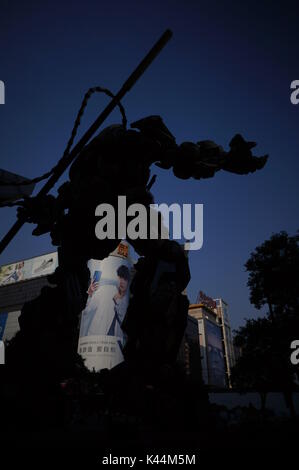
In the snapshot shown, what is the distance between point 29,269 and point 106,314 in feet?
82.5

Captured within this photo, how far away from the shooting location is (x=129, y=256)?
4725 centimetres

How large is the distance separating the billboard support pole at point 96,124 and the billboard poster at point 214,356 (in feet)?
253

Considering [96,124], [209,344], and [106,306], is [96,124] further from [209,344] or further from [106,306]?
[209,344]

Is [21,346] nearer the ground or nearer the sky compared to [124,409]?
nearer the sky

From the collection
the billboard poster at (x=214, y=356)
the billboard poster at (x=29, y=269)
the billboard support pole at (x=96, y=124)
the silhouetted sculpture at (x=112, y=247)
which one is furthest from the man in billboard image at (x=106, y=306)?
the billboard poster at (x=214, y=356)

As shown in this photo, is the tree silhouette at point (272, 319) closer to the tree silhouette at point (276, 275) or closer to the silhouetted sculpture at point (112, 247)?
the tree silhouette at point (276, 275)

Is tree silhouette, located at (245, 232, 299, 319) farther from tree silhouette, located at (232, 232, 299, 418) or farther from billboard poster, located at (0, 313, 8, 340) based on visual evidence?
billboard poster, located at (0, 313, 8, 340)

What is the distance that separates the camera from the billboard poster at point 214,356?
73.8m

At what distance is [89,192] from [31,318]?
4.32 ft

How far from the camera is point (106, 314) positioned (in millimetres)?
41344

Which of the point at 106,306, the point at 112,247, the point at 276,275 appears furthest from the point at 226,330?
the point at 112,247

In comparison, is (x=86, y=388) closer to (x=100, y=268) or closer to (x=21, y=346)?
(x=21, y=346)
